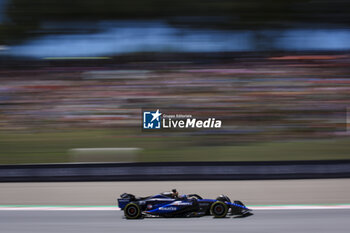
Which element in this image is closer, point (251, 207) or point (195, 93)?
point (251, 207)

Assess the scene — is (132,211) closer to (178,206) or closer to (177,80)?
(178,206)

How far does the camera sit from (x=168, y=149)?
7797 mm

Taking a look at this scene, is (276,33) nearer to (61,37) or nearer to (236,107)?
(236,107)

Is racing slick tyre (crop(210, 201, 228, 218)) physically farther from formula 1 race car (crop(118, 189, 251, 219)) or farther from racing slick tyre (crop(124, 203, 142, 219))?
racing slick tyre (crop(124, 203, 142, 219))

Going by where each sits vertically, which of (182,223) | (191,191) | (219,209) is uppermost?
(191,191)

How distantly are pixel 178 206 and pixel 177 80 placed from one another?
223 inches

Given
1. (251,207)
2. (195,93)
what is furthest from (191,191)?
(195,93)

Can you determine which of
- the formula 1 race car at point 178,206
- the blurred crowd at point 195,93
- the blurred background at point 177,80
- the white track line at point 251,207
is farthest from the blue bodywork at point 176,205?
the blurred crowd at point 195,93

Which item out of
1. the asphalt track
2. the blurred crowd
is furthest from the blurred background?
the asphalt track

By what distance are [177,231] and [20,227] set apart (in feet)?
5.59

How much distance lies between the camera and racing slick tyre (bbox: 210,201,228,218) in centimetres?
398

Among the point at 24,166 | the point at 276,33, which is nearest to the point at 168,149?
the point at 24,166

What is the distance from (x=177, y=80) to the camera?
30.9ft

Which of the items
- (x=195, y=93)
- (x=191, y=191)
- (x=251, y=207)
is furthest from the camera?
(x=195, y=93)
